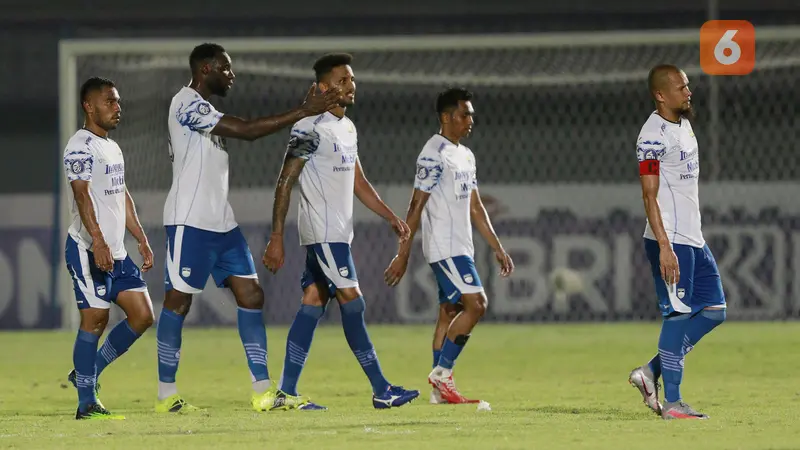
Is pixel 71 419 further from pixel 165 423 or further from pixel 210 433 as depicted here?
pixel 210 433

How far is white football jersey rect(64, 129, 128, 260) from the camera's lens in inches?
288

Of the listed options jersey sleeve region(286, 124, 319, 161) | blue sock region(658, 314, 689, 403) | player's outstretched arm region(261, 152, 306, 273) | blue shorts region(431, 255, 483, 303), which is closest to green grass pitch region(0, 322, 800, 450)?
blue sock region(658, 314, 689, 403)

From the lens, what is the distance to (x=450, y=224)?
8.29 meters

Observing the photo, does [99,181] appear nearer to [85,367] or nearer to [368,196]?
[85,367]

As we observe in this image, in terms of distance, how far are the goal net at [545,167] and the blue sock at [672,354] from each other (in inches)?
254

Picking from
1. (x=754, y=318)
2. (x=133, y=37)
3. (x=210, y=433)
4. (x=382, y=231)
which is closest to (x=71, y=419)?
(x=210, y=433)

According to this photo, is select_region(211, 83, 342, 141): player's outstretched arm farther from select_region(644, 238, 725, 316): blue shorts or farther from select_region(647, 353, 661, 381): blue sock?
select_region(647, 353, 661, 381): blue sock

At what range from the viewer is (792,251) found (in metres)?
13.9

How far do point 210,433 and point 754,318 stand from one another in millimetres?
8714

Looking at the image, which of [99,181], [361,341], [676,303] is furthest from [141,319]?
[676,303]

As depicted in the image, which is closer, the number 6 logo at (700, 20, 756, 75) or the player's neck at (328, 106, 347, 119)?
the player's neck at (328, 106, 347, 119)

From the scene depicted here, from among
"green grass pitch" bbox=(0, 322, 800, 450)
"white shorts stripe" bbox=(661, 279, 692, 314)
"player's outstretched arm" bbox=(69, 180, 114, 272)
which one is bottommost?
"green grass pitch" bbox=(0, 322, 800, 450)

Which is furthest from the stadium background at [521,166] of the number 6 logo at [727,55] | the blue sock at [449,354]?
the blue sock at [449,354]

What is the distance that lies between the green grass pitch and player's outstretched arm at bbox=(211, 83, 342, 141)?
1.40m
